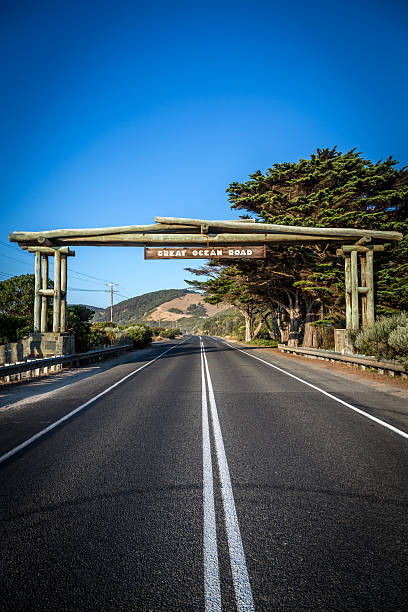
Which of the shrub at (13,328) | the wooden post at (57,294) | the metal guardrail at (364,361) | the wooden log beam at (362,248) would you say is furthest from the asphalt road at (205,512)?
the shrub at (13,328)

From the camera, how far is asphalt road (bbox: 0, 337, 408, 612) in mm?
2174

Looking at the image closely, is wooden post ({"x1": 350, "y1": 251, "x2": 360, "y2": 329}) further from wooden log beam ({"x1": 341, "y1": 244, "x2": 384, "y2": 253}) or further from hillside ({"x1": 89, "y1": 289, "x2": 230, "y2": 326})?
hillside ({"x1": 89, "y1": 289, "x2": 230, "y2": 326})

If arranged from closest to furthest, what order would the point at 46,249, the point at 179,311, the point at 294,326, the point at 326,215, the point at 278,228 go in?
the point at 278,228 < the point at 46,249 < the point at 326,215 < the point at 294,326 < the point at 179,311

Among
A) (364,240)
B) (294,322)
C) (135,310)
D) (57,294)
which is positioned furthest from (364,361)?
(135,310)

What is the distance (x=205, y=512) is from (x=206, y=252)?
1373cm

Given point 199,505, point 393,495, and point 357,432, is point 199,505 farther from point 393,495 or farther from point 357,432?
point 357,432

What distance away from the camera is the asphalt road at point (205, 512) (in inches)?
85.6

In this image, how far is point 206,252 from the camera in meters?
16.1

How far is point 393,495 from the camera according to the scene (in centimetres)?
343

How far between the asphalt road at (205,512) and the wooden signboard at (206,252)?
33.8ft

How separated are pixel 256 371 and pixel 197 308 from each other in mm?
169989

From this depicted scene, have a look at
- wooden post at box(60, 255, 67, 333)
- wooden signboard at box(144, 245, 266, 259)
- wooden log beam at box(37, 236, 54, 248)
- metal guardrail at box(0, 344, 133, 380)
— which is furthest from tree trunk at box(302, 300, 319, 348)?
wooden log beam at box(37, 236, 54, 248)

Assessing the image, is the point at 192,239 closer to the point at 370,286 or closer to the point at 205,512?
the point at 370,286

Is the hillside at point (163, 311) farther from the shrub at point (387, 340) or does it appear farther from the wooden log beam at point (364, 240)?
the shrub at point (387, 340)
